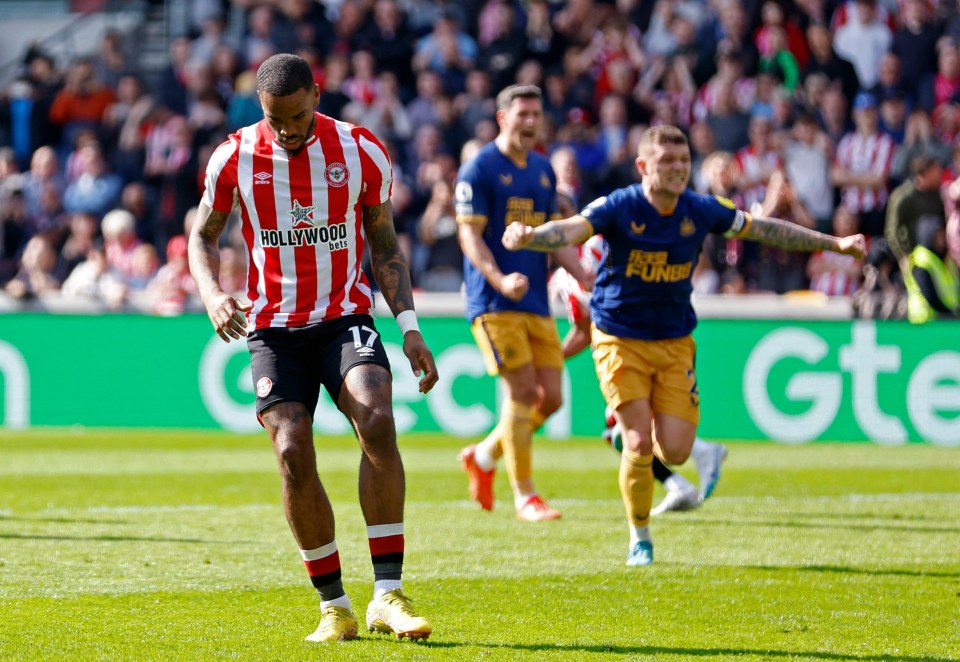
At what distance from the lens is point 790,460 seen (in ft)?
41.5

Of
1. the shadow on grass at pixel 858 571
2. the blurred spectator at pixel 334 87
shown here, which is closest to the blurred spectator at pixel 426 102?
the blurred spectator at pixel 334 87

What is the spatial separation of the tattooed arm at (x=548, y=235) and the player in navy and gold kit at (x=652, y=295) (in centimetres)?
2

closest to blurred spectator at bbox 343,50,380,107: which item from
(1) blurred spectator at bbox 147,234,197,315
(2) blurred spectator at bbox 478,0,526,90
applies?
(2) blurred spectator at bbox 478,0,526,90

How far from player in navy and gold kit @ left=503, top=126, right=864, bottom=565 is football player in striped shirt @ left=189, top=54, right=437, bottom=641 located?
70.8 inches

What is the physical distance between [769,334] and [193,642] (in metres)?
9.77

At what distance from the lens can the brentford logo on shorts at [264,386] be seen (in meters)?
5.53

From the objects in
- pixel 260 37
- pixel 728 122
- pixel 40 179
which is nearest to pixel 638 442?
pixel 728 122

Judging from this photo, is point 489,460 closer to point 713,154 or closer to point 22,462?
point 22,462

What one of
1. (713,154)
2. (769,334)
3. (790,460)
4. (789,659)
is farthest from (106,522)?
(713,154)

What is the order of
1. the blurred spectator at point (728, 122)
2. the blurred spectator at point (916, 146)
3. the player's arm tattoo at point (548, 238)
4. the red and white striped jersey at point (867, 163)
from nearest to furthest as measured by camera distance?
the player's arm tattoo at point (548, 238)
the blurred spectator at point (916, 146)
the red and white striped jersey at point (867, 163)
the blurred spectator at point (728, 122)

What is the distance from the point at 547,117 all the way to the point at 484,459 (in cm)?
866

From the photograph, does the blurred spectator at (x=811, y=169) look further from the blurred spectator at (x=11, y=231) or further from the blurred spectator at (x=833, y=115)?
the blurred spectator at (x=11, y=231)

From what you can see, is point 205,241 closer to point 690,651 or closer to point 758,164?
point 690,651

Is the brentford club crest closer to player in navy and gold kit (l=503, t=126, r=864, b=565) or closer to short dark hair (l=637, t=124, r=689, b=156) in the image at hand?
player in navy and gold kit (l=503, t=126, r=864, b=565)
